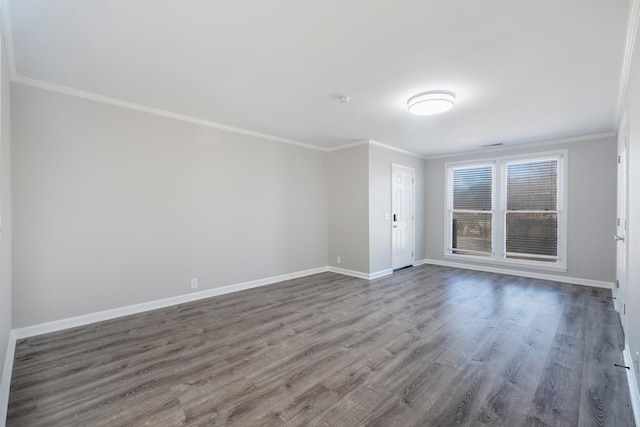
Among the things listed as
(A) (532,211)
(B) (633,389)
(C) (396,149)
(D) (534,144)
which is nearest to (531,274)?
(A) (532,211)

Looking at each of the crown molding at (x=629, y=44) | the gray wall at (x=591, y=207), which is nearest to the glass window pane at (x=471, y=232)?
the gray wall at (x=591, y=207)

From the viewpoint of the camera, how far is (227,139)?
4.52 meters

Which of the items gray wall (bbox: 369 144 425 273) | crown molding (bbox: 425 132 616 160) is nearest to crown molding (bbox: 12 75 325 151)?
gray wall (bbox: 369 144 425 273)

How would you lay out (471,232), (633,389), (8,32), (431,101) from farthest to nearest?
(471,232) < (431,101) < (8,32) < (633,389)

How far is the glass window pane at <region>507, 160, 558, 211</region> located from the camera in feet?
17.6

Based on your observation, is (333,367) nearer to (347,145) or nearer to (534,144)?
(347,145)

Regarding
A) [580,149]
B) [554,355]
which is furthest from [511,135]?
[554,355]

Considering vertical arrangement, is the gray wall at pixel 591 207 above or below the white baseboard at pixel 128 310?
above

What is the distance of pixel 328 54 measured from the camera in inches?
96.3

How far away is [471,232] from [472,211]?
0.47 m

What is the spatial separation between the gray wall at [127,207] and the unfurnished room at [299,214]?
22mm

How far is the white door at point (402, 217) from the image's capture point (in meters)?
5.99

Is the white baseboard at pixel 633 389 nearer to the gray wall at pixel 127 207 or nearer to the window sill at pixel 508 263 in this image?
the window sill at pixel 508 263

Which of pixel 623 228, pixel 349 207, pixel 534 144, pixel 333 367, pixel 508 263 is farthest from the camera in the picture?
pixel 508 263
